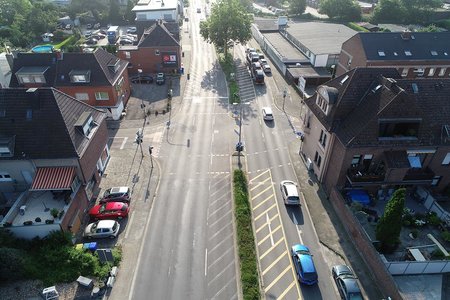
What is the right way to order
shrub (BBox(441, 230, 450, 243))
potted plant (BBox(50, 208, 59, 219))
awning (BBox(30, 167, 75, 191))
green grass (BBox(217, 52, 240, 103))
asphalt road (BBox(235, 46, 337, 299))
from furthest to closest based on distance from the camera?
green grass (BBox(217, 52, 240, 103)), awning (BBox(30, 167, 75, 191)), shrub (BBox(441, 230, 450, 243)), potted plant (BBox(50, 208, 59, 219)), asphalt road (BBox(235, 46, 337, 299))

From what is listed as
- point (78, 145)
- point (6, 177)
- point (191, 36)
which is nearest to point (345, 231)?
point (78, 145)

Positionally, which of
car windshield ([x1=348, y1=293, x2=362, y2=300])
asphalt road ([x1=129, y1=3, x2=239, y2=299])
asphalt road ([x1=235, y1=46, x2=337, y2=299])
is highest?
car windshield ([x1=348, y1=293, x2=362, y2=300])

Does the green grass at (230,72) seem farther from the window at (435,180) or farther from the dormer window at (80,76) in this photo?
the window at (435,180)

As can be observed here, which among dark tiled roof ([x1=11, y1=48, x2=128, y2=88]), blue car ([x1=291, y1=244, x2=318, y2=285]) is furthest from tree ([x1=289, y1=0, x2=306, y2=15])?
blue car ([x1=291, y1=244, x2=318, y2=285])

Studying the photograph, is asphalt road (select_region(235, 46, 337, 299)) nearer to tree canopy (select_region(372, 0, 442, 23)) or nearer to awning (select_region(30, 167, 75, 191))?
awning (select_region(30, 167, 75, 191))

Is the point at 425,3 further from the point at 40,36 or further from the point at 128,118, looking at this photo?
the point at 40,36

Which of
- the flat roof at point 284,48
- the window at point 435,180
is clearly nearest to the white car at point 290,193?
the window at point 435,180
